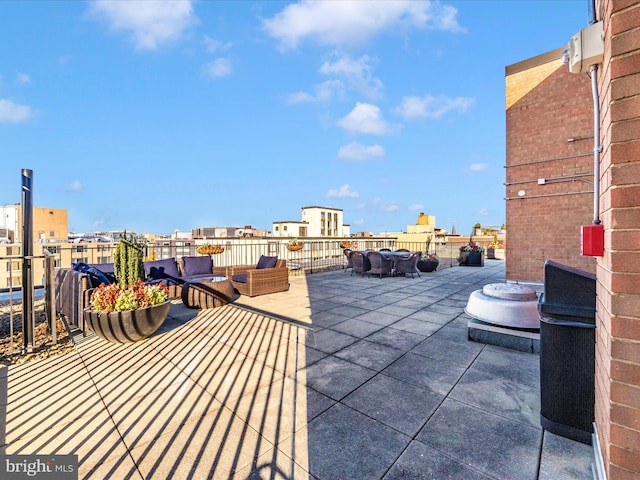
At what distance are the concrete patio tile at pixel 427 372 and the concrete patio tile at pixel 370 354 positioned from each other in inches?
3.6

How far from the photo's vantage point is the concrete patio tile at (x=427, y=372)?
8.14 feet

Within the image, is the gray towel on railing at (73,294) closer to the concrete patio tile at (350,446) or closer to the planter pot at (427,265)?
the concrete patio tile at (350,446)

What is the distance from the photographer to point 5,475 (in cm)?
161

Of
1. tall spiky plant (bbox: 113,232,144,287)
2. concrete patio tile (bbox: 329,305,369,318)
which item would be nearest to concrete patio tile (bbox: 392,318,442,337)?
concrete patio tile (bbox: 329,305,369,318)

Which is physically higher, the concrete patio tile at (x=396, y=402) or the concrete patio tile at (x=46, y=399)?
the concrete patio tile at (x=396, y=402)

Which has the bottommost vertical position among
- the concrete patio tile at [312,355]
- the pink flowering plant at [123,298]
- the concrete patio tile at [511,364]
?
the concrete patio tile at [312,355]

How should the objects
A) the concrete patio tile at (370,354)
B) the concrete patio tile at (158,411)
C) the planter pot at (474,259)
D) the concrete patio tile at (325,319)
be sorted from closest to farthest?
the concrete patio tile at (158,411) → the concrete patio tile at (370,354) → the concrete patio tile at (325,319) → the planter pot at (474,259)

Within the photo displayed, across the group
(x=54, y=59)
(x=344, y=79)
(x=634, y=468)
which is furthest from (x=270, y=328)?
(x=54, y=59)

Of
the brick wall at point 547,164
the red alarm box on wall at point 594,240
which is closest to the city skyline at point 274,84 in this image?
the brick wall at point 547,164

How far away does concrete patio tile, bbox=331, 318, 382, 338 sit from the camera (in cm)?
384

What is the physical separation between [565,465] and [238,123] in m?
37.8

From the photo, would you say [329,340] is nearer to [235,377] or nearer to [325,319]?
[325,319]

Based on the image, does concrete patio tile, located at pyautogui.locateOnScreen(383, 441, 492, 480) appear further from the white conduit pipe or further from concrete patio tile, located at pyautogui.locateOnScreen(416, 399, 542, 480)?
the white conduit pipe

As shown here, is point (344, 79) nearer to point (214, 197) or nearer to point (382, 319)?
point (382, 319)
